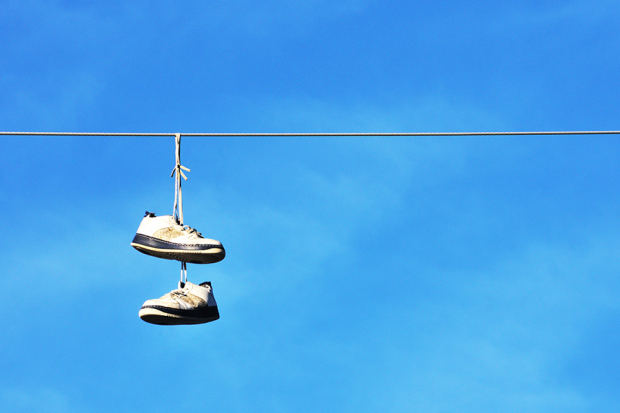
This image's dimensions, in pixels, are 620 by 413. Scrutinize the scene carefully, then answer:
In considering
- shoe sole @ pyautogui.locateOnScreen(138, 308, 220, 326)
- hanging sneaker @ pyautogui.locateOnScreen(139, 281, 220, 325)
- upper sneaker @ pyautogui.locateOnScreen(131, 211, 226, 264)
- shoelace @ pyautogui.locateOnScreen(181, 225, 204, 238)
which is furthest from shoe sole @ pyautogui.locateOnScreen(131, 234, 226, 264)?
shoe sole @ pyautogui.locateOnScreen(138, 308, 220, 326)

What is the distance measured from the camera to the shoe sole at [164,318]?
8.50m

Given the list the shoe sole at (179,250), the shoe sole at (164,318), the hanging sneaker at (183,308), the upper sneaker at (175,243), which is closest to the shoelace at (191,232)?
the upper sneaker at (175,243)

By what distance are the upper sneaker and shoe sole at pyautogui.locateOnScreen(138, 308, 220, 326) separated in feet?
1.76

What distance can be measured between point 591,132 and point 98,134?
4.62 m

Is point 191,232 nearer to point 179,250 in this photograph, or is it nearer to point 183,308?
point 179,250

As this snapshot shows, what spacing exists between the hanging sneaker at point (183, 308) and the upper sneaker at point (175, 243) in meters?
0.36

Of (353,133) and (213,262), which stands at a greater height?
(353,133)

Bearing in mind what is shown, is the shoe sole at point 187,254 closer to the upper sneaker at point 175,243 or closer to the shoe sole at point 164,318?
the upper sneaker at point 175,243

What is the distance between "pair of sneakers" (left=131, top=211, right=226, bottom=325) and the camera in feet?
27.6

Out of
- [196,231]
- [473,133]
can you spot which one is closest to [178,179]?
[196,231]

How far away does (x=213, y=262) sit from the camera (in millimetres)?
8609

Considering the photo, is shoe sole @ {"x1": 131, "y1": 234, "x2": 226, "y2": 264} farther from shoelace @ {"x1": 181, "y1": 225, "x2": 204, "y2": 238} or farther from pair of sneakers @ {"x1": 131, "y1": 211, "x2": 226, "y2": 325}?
shoelace @ {"x1": 181, "y1": 225, "x2": 204, "y2": 238}

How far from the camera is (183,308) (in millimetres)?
8625

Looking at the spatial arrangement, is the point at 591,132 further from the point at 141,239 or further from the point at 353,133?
the point at 141,239
